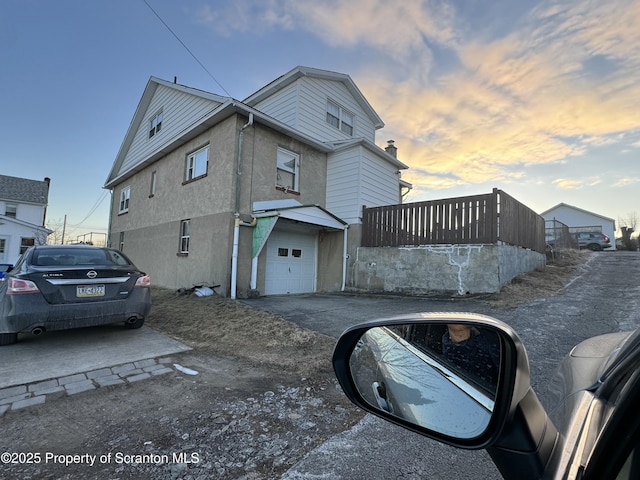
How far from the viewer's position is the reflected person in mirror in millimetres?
938

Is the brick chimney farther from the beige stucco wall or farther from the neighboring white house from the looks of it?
the neighboring white house

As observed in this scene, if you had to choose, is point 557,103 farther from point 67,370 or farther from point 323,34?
point 67,370

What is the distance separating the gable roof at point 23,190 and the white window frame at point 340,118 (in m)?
32.0

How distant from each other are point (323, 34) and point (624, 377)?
10.8 metres

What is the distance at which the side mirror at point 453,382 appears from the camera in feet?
2.67

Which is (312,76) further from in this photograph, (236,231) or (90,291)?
(90,291)

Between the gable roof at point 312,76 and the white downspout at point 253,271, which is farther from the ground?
the gable roof at point 312,76

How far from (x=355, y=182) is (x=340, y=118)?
176 inches

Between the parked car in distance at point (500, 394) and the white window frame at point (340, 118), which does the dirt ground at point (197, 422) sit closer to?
the parked car in distance at point (500, 394)

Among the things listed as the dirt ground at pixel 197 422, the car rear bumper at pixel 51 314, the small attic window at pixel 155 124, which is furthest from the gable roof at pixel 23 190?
the dirt ground at pixel 197 422

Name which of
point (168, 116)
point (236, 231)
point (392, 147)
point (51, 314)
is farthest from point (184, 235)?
point (392, 147)

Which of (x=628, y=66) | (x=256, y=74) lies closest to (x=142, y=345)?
(x=628, y=66)

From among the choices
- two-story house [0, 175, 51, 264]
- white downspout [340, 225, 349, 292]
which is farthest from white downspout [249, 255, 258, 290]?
two-story house [0, 175, 51, 264]

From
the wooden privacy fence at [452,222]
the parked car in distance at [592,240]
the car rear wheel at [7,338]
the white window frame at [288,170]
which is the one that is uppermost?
the white window frame at [288,170]
